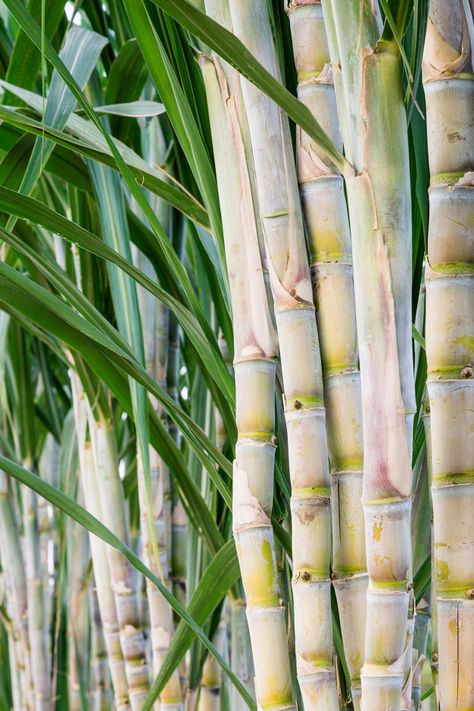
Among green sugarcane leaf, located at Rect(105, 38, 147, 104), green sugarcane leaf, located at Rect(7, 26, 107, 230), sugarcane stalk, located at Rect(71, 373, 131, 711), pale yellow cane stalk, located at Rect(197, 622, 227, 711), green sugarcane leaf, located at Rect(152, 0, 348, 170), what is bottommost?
pale yellow cane stalk, located at Rect(197, 622, 227, 711)

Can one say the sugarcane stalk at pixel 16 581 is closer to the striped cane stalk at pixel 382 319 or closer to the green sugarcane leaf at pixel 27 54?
the green sugarcane leaf at pixel 27 54

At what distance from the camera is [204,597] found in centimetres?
47

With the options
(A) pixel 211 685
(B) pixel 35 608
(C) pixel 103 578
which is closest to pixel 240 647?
(A) pixel 211 685

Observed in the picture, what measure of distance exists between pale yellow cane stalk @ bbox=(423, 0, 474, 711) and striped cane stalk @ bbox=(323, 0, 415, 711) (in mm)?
16

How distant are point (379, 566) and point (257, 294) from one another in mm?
121

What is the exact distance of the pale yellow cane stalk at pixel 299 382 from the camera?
318mm

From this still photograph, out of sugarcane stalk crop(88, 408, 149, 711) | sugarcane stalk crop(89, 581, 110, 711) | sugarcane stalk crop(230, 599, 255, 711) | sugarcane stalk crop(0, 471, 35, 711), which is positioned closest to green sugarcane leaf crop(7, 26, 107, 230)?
sugarcane stalk crop(88, 408, 149, 711)

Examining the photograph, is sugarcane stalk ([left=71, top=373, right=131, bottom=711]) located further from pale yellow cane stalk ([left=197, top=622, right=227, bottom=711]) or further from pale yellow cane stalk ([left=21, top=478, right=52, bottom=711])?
pale yellow cane stalk ([left=21, top=478, right=52, bottom=711])

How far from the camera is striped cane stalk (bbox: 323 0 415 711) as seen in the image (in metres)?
0.29

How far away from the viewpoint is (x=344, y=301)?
1.10 ft

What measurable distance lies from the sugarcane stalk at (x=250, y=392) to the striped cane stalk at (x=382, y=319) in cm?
5

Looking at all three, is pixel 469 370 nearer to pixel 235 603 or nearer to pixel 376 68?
pixel 376 68

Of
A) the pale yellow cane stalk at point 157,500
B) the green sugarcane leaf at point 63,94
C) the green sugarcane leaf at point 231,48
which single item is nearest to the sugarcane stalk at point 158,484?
the pale yellow cane stalk at point 157,500

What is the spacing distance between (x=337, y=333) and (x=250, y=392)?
4cm
